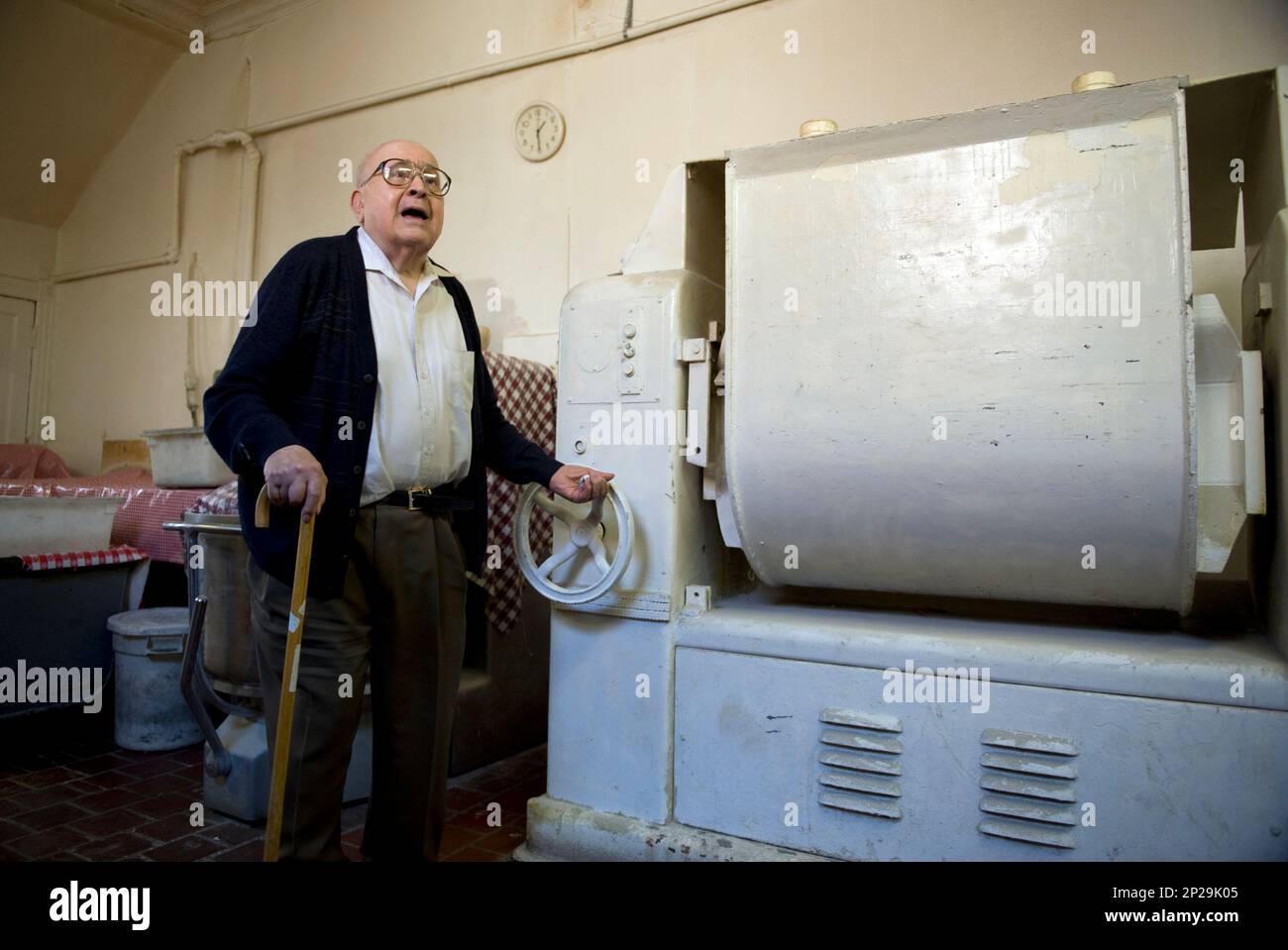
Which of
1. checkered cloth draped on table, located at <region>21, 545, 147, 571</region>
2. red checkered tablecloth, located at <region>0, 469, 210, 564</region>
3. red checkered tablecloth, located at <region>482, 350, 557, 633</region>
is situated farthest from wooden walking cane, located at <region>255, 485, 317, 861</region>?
red checkered tablecloth, located at <region>0, 469, 210, 564</region>

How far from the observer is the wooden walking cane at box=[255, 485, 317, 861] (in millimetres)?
1541

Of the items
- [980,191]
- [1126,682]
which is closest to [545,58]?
[980,191]

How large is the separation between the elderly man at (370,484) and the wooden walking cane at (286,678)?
6 centimetres

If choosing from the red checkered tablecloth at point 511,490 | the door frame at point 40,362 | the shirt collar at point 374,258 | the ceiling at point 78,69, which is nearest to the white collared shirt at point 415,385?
the shirt collar at point 374,258

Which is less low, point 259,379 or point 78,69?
point 78,69

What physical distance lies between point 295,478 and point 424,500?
0.37m

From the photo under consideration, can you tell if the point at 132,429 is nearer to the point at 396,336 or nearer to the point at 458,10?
Answer: the point at 458,10

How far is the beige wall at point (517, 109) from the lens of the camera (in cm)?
331

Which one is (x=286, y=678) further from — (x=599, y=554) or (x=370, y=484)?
(x=599, y=554)

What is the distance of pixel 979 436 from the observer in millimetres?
1720

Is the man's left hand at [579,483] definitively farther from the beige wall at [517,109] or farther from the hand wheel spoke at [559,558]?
the beige wall at [517,109]

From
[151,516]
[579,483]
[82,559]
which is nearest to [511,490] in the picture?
[579,483]

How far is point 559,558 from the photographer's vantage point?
7.23 ft
